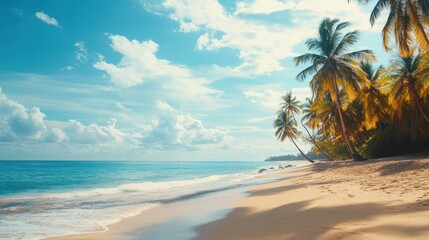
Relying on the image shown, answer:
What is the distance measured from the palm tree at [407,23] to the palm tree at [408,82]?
7.30m

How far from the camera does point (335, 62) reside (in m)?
25.8

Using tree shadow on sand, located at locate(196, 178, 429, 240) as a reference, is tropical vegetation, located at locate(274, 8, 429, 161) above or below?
above

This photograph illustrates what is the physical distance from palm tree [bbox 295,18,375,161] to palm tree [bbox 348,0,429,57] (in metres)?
8.63

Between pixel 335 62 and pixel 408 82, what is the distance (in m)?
5.72

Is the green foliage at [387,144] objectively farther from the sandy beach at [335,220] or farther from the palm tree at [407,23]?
the sandy beach at [335,220]

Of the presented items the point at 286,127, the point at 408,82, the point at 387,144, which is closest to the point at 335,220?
the point at 408,82

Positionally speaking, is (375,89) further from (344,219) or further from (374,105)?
(344,219)

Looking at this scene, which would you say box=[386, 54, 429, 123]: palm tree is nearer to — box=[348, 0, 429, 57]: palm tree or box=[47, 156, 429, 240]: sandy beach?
box=[348, 0, 429, 57]: palm tree

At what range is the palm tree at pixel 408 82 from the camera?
877 inches

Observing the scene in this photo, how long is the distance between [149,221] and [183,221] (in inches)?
48.7

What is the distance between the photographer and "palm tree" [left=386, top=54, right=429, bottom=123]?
877 inches

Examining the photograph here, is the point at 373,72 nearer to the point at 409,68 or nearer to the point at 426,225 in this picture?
the point at 409,68

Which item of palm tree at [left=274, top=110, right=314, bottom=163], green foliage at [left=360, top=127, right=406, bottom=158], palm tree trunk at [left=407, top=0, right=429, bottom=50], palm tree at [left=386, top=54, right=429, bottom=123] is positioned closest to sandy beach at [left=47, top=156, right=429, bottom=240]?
palm tree trunk at [left=407, top=0, right=429, bottom=50]

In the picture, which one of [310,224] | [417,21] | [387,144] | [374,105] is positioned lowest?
[310,224]
